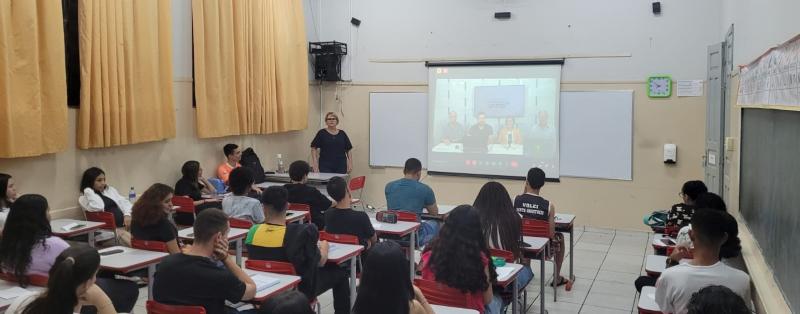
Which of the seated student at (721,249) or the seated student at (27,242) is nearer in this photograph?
the seated student at (721,249)

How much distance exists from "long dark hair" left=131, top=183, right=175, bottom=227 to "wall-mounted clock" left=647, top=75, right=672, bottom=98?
607cm

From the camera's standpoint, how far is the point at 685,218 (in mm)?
4613

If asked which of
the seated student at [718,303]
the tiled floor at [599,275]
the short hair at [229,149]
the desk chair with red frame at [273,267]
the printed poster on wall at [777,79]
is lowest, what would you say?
the tiled floor at [599,275]

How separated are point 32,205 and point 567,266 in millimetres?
4841

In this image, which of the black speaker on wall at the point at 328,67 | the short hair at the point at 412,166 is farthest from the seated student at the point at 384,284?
the black speaker on wall at the point at 328,67

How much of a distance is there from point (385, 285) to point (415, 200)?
3.33m

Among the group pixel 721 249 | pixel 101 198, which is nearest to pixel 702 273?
pixel 721 249

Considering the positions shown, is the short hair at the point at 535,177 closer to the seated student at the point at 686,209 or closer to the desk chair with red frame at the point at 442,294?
the seated student at the point at 686,209

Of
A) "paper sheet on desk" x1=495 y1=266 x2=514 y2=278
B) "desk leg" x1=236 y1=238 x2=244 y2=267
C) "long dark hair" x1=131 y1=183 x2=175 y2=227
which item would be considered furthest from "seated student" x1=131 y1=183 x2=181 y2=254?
"paper sheet on desk" x1=495 y1=266 x2=514 y2=278

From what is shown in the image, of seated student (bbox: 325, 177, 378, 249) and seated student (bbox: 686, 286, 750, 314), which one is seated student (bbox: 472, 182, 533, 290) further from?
seated student (bbox: 686, 286, 750, 314)

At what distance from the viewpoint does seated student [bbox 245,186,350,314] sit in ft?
12.5

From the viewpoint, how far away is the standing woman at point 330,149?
9.05 metres

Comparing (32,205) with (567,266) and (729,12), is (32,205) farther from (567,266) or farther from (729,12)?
(729,12)

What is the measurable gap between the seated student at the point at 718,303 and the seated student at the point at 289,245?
2.29m
